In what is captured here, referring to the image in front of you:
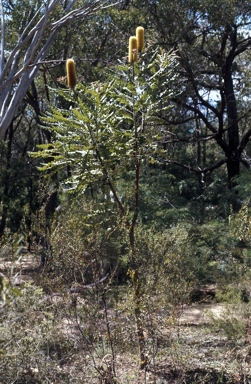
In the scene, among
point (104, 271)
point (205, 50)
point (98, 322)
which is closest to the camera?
point (98, 322)

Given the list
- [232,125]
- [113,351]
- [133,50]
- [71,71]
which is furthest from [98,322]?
[232,125]

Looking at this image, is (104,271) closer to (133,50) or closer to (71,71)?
(71,71)

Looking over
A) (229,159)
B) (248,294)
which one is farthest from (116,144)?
(229,159)

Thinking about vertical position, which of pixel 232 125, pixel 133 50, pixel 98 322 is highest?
pixel 232 125

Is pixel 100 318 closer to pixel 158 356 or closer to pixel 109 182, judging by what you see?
pixel 158 356

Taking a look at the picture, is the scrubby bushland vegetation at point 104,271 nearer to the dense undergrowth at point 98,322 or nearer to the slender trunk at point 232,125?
the dense undergrowth at point 98,322

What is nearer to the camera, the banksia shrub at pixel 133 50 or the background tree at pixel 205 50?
the banksia shrub at pixel 133 50

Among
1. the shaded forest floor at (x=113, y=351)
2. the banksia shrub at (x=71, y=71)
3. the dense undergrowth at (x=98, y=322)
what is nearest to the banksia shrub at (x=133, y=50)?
the banksia shrub at (x=71, y=71)

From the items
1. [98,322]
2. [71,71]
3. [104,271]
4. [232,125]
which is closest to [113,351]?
[98,322]

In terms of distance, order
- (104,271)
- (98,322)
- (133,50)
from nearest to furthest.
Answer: (133,50), (98,322), (104,271)

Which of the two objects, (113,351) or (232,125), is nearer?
(113,351)

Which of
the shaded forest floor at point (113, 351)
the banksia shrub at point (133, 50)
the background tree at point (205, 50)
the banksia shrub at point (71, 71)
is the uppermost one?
the background tree at point (205, 50)

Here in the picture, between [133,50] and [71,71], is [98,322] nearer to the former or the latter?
[71,71]

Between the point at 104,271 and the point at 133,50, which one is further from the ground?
the point at 133,50
